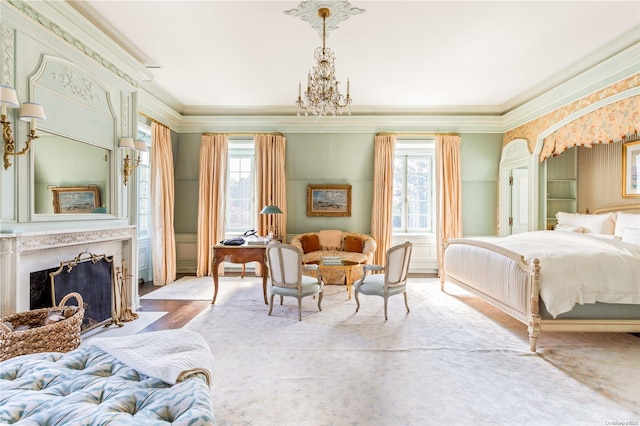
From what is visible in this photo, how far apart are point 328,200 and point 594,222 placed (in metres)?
4.39

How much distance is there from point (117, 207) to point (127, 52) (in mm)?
1975

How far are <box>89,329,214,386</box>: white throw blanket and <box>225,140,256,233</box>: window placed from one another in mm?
4913

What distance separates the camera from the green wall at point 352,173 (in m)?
6.57

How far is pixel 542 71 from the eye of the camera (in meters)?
4.61

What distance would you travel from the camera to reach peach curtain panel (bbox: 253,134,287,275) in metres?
6.38

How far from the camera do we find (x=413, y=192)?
685 cm

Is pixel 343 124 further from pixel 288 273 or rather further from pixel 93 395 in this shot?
pixel 93 395

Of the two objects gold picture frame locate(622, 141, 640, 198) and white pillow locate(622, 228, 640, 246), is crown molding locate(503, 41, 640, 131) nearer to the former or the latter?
gold picture frame locate(622, 141, 640, 198)

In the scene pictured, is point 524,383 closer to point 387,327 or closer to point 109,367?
point 387,327

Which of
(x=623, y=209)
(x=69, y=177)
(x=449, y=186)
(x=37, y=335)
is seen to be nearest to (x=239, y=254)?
(x=69, y=177)

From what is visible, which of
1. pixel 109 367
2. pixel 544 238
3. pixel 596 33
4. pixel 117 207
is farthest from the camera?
pixel 544 238

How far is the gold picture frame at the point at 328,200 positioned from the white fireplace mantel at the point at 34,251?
3629 millimetres

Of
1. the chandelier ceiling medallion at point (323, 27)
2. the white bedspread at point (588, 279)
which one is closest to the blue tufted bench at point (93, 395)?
the chandelier ceiling medallion at point (323, 27)

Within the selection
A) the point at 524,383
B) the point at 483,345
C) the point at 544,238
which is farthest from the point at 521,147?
the point at 524,383
